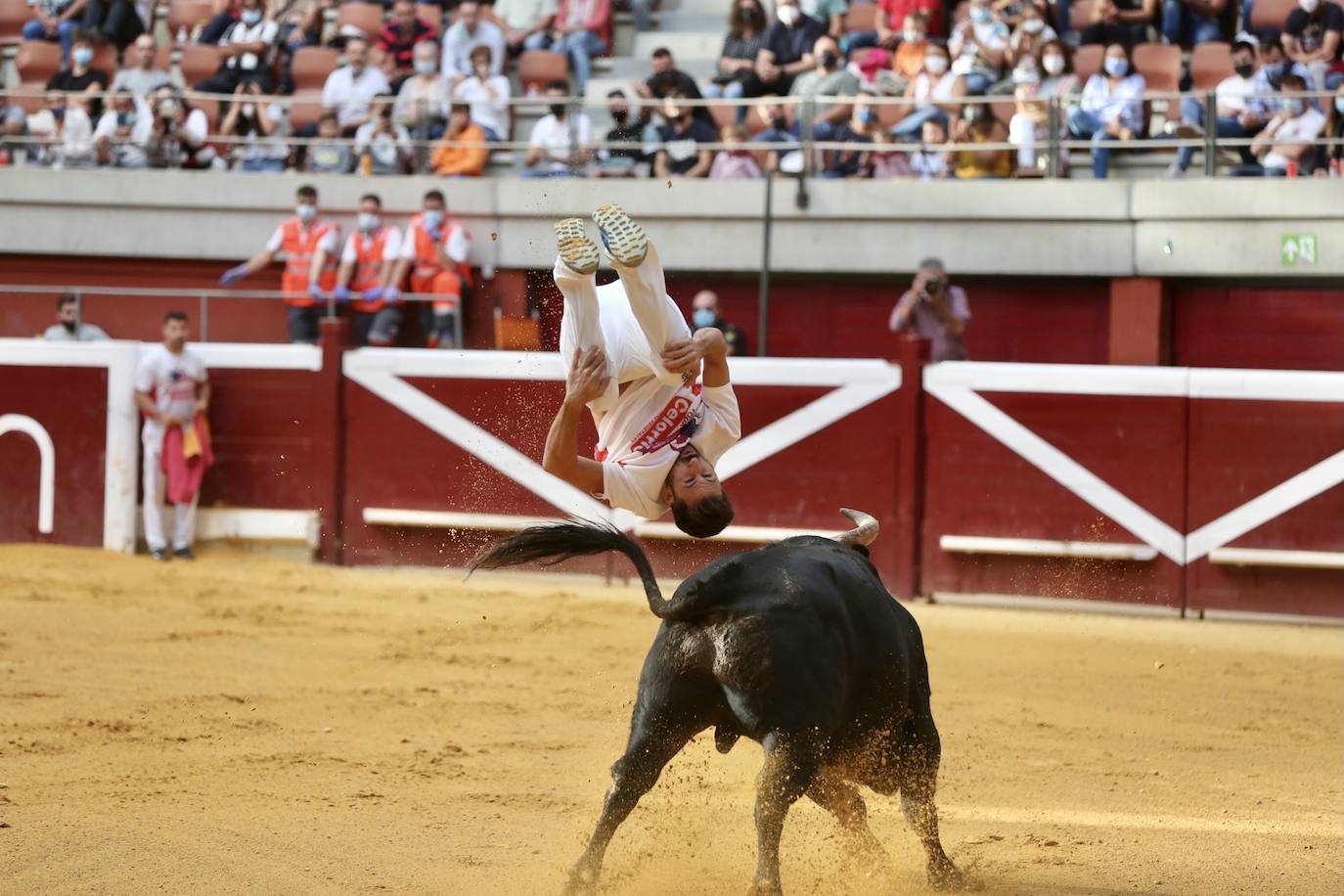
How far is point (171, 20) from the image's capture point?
15.2 meters

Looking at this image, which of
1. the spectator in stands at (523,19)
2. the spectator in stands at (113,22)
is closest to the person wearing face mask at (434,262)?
the spectator in stands at (523,19)

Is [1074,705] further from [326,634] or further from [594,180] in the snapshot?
[594,180]

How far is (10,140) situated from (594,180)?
4.62 m

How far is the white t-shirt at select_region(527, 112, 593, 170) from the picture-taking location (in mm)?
11914

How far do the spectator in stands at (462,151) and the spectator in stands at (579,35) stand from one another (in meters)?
1.19

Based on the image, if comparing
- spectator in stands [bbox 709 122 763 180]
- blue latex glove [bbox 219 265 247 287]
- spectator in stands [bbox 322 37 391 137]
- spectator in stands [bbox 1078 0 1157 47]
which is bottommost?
blue latex glove [bbox 219 265 247 287]

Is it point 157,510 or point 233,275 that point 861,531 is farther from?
point 233,275

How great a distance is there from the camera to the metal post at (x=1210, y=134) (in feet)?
35.9

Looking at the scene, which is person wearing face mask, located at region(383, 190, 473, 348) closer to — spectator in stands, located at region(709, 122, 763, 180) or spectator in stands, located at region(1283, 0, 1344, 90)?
spectator in stands, located at region(709, 122, 763, 180)

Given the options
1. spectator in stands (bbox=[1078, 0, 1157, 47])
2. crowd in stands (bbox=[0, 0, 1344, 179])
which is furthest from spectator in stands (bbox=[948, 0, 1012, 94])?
spectator in stands (bbox=[1078, 0, 1157, 47])

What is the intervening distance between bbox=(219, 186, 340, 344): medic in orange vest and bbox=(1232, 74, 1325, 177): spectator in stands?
616 cm

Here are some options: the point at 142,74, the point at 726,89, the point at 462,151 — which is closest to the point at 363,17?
the point at 142,74

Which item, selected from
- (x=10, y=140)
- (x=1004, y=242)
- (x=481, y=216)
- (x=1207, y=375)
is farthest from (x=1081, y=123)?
(x=10, y=140)

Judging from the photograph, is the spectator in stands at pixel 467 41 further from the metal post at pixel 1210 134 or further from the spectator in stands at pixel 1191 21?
the metal post at pixel 1210 134
